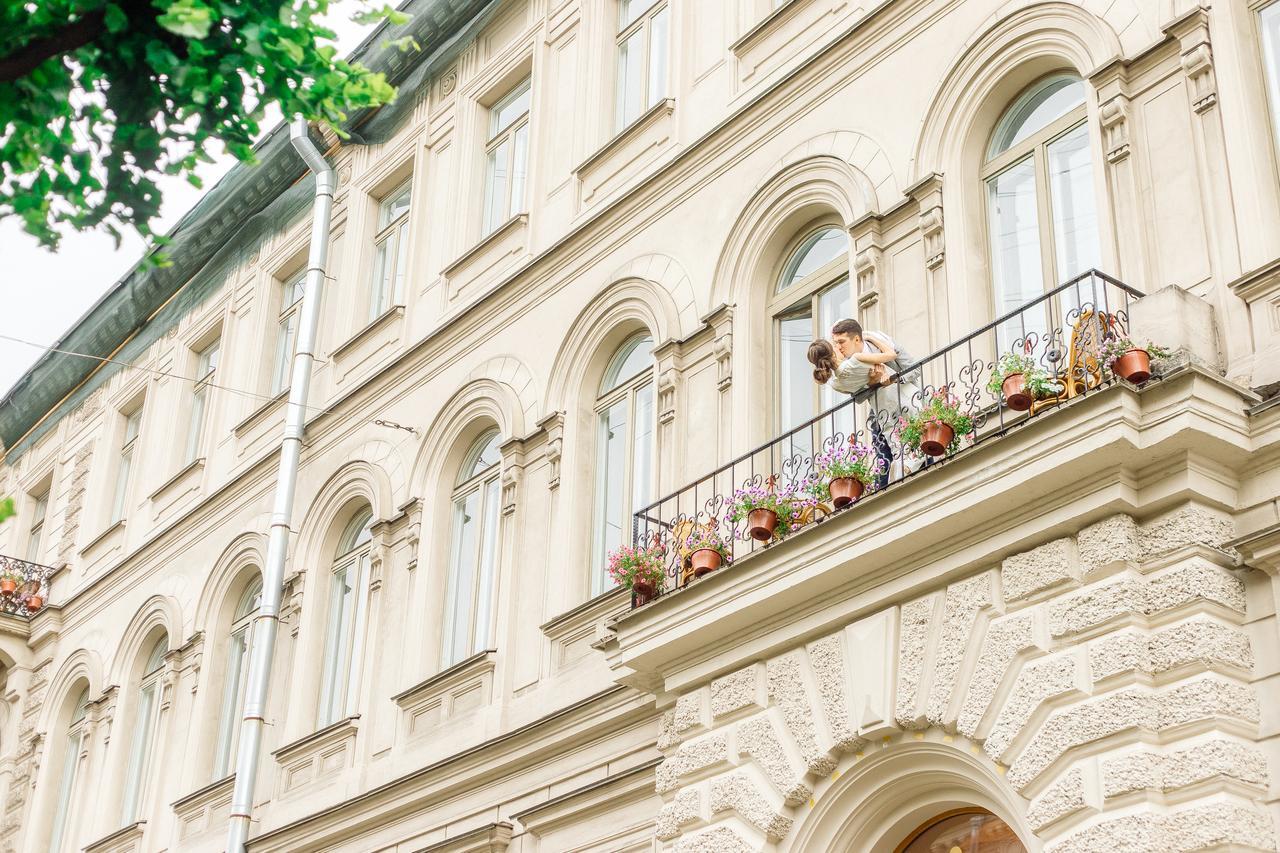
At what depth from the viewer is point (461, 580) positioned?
16.5 metres

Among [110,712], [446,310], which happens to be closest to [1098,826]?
[446,310]

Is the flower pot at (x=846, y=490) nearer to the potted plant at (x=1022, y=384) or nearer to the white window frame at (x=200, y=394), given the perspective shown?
the potted plant at (x=1022, y=384)

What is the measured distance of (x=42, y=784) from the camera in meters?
22.9

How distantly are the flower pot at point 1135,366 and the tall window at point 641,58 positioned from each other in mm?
7731

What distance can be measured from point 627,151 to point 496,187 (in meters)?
2.83

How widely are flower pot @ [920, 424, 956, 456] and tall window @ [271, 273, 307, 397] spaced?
12.7 m

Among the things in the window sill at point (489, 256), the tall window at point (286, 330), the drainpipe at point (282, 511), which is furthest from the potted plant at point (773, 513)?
the tall window at point (286, 330)

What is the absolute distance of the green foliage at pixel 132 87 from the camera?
24.7ft

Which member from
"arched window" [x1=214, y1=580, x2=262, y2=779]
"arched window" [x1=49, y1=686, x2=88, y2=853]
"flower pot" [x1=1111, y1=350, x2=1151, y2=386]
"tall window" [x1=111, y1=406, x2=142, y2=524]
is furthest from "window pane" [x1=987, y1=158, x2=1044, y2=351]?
"tall window" [x1=111, y1=406, x2=142, y2=524]

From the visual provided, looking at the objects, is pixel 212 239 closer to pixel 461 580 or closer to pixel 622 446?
pixel 461 580

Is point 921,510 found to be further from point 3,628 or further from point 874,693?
point 3,628

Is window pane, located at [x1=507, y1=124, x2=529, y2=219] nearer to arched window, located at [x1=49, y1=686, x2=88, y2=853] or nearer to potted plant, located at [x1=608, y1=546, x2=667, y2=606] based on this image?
potted plant, located at [x1=608, y1=546, x2=667, y2=606]

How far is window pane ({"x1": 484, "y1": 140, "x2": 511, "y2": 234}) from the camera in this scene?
18.3m

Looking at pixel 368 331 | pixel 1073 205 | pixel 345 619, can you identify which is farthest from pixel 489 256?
pixel 1073 205
